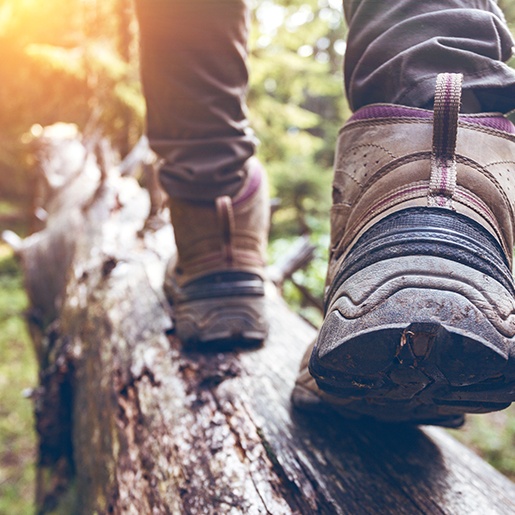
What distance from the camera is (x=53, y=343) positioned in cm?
228

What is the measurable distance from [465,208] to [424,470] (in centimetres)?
53

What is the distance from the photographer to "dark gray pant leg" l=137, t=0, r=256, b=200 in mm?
1220


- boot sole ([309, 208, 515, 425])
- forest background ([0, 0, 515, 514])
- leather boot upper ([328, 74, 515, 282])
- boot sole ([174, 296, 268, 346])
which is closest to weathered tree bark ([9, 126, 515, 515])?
boot sole ([174, 296, 268, 346])

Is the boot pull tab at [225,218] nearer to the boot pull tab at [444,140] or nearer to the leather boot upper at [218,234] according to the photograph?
the leather boot upper at [218,234]

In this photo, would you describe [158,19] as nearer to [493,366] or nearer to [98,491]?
[493,366]

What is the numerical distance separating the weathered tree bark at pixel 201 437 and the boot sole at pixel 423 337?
9.5 inches

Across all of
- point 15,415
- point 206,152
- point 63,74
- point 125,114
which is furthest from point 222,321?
point 63,74

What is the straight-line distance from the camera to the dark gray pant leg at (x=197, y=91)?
1.22 m

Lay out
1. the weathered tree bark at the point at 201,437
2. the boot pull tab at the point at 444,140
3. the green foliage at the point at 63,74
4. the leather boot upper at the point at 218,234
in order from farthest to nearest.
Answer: the green foliage at the point at 63,74 < the leather boot upper at the point at 218,234 < the weathered tree bark at the point at 201,437 < the boot pull tab at the point at 444,140

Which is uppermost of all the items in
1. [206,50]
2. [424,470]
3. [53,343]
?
[206,50]

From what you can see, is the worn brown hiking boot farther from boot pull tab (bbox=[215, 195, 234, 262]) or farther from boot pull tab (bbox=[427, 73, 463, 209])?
boot pull tab (bbox=[215, 195, 234, 262])

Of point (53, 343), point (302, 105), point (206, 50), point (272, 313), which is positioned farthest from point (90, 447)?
point (302, 105)

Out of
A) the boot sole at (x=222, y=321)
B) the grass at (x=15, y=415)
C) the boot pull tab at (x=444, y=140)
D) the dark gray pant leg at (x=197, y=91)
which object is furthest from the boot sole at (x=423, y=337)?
the grass at (x=15, y=415)

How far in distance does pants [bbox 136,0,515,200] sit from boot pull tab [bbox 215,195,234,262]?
40mm
